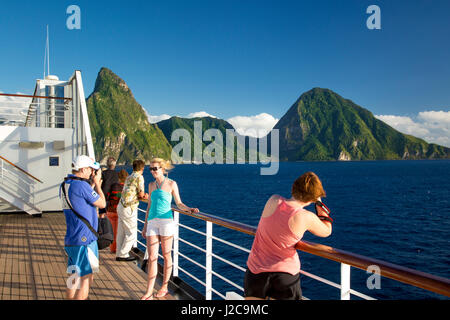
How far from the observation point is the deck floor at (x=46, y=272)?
373cm

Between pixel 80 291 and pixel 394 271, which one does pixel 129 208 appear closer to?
pixel 80 291

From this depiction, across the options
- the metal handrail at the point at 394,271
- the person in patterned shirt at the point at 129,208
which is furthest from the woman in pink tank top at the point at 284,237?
the person in patterned shirt at the point at 129,208

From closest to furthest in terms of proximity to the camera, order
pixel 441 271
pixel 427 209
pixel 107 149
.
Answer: pixel 441 271
pixel 427 209
pixel 107 149

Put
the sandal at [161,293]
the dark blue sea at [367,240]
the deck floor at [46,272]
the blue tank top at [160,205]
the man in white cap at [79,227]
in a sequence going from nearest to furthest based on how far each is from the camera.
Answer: the man in white cap at [79,227], the blue tank top at [160,205], the sandal at [161,293], the deck floor at [46,272], the dark blue sea at [367,240]

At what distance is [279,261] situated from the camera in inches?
79.0

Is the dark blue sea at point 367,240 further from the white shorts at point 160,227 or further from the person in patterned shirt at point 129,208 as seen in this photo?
the white shorts at point 160,227

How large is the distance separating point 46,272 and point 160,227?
7.46ft

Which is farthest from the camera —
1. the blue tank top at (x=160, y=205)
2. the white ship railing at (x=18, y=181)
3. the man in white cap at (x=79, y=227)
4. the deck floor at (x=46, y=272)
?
the white ship railing at (x=18, y=181)

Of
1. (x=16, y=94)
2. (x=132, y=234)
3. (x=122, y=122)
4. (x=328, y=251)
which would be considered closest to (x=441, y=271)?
(x=132, y=234)

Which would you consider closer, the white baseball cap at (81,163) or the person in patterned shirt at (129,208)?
the white baseball cap at (81,163)

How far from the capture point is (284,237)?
1959 mm

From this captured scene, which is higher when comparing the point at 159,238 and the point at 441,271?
the point at 159,238

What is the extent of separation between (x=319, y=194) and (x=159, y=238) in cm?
207
